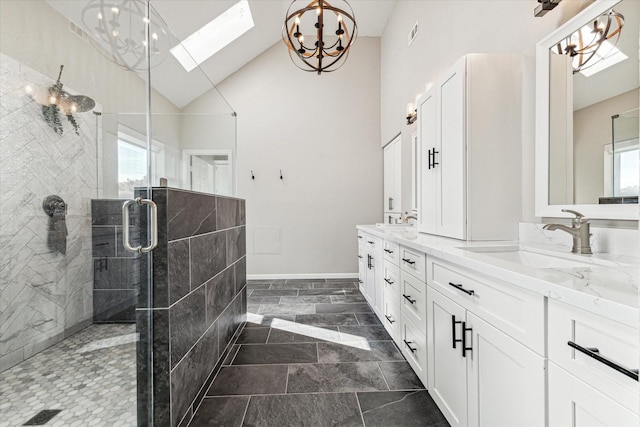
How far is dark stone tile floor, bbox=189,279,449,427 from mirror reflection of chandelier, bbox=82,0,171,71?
184 cm

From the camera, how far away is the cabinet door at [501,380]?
86cm

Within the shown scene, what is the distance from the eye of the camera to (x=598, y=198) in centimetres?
123

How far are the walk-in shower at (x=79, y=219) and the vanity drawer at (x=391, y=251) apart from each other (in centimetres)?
138

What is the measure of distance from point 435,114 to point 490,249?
3.52 feet

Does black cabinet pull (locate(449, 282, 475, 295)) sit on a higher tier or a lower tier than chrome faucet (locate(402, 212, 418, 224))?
lower

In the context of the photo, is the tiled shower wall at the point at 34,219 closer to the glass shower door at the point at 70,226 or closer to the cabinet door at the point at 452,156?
the glass shower door at the point at 70,226

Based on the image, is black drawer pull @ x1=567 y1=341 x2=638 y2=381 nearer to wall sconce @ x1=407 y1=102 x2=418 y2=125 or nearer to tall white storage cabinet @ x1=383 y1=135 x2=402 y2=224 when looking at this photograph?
wall sconce @ x1=407 y1=102 x2=418 y2=125

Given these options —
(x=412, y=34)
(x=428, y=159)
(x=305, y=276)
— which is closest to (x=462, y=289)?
(x=428, y=159)

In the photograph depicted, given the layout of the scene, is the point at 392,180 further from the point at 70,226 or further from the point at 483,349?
the point at 70,226

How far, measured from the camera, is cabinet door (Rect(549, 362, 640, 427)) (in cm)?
62

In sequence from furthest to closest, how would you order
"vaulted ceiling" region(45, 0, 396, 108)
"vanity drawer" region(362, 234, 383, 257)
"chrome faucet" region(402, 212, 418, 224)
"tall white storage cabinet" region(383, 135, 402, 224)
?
"tall white storage cabinet" region(383, 135, 402, 224), "chrome faucet" region(402, 212, 418, 224), "vanity drawer" region(362, 234, 383, 257), "vaulted ceiling" region(45, 0, 396, 108)

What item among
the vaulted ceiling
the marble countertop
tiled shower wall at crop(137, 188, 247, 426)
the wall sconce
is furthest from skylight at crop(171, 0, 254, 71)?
the marble countertop

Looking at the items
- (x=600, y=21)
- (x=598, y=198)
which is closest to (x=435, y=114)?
(x=600, y=21)

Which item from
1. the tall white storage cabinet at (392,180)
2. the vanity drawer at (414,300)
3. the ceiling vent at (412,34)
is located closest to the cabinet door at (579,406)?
the vanity drawer at (414,300)
